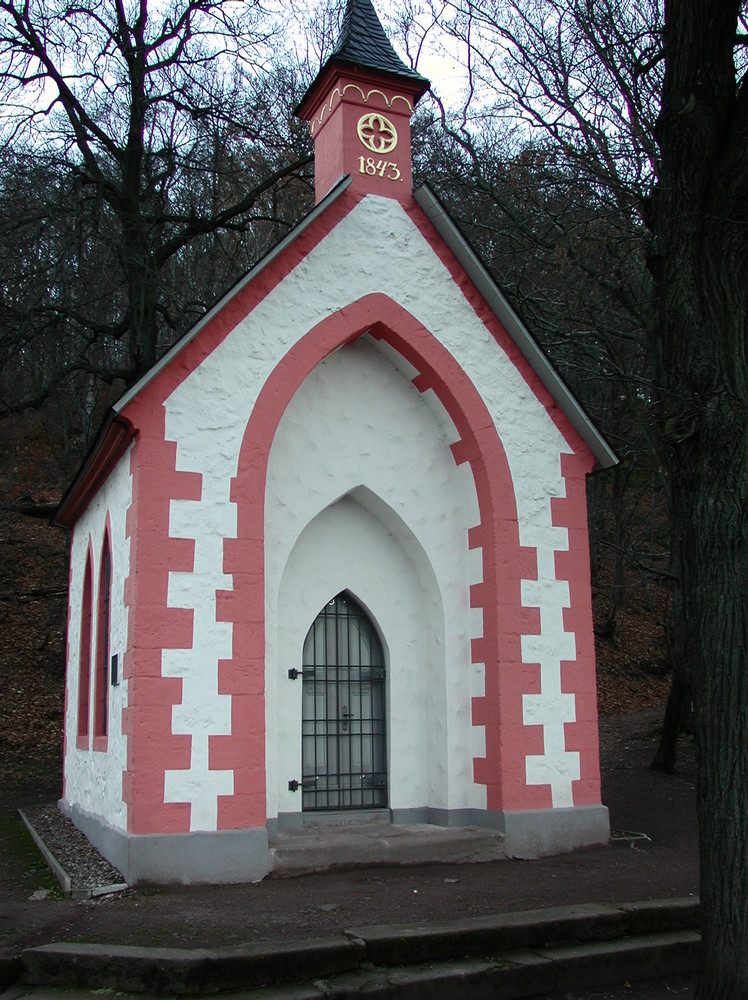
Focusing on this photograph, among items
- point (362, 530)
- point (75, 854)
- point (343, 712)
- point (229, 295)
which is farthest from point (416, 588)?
point (75, 854)

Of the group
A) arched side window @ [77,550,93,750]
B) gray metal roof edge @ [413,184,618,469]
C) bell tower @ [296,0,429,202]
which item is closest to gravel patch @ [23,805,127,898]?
arched side window @ [77,550,93,750]

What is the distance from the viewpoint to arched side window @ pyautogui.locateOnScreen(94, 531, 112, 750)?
10109 mm

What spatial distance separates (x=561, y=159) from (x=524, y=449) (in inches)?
201

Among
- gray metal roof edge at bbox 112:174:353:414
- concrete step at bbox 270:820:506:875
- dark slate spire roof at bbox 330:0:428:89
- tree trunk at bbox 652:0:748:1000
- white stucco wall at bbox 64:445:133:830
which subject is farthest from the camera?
dark slate spire roof at bbox 330:0:428:89

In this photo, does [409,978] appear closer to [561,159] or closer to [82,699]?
[82,699]

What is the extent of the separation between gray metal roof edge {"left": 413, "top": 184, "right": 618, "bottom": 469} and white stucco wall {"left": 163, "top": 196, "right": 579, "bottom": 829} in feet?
0.76

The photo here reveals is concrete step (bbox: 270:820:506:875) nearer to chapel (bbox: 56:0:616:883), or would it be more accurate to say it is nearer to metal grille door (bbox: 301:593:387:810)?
chapel (bbox: 56:0:616:883)

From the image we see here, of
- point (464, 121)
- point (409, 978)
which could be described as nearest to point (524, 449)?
point (409, 978)

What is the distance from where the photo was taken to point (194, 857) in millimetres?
7820

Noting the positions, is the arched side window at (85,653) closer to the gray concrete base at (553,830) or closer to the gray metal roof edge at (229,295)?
the gray metal roof edge at (229,295)

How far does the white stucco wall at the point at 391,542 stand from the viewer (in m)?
9.62

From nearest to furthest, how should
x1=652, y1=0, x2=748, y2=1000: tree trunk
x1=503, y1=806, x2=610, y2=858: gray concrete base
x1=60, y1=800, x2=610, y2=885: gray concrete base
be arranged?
x1=652, y1=0, x2=748, y2=1000: tree trunk, x1=60, y1=800, x2=610, y2=885: gray concrete base, x1=503, y1=806, x2=610, y2=858: gray concrete base

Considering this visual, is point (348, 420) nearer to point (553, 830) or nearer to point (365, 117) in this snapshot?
point (365, 117)

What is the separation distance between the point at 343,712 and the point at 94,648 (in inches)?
120
